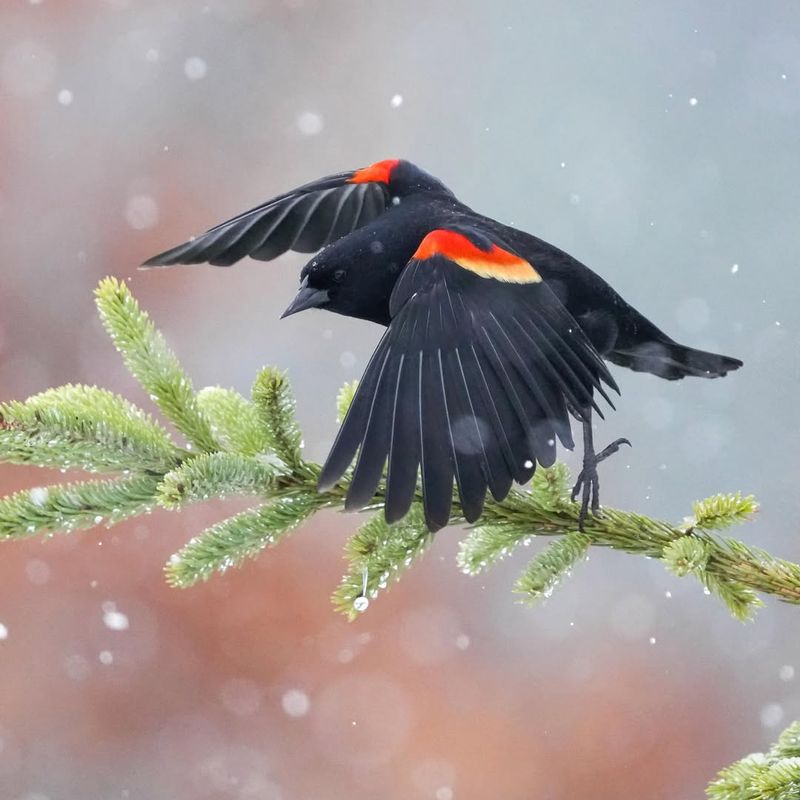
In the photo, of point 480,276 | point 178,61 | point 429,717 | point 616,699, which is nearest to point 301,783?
point 429,717

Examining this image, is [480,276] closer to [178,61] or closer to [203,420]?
[203,420]

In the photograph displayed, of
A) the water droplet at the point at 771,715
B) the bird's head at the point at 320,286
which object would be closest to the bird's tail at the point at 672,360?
the bird's head at the point at 320,286

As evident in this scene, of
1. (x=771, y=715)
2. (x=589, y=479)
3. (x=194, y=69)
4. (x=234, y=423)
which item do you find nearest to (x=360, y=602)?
(x=234, y=423)

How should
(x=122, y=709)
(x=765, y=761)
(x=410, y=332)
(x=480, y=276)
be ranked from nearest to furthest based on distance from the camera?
1. (x=765, y=761)
2. (x=410, y=332)
3. (x=480, y=276)
4. (x=122, y=709)

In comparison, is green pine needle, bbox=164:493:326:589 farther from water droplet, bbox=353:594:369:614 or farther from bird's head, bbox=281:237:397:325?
bird's head, bbox=281:237:397:325

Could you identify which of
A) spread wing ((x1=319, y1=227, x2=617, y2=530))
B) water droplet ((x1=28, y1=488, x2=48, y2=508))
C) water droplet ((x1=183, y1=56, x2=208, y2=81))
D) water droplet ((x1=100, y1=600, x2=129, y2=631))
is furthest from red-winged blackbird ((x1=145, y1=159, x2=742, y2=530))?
water droplet ((x1=183, y1=56, x2=208, y2=81))

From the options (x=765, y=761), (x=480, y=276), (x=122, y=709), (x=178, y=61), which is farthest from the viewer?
(x=178, y=61)

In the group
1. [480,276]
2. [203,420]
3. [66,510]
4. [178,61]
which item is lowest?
[66,510]
